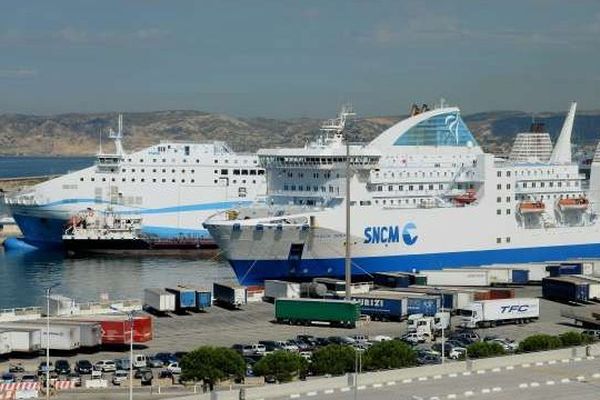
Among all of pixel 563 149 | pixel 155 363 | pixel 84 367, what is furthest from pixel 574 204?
pixel 84 367

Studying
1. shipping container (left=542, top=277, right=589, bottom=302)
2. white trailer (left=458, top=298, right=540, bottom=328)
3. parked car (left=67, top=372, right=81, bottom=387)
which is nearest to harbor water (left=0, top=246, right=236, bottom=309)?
shipping container (left=542, top=277, right=589, bottom=302)

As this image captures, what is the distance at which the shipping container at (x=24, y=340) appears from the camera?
28.2m

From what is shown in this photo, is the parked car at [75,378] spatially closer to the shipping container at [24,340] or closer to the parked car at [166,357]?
the parked car at [166,357]

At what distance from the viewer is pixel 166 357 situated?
27.5 m

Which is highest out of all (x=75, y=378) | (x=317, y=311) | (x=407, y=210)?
(x=407, y=210)

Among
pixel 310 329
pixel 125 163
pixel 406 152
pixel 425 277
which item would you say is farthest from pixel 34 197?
pixel 310 329

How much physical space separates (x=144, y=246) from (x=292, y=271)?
824 inches

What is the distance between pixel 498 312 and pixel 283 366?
10.9m

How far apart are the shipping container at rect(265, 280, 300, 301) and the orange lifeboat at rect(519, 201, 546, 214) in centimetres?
1136

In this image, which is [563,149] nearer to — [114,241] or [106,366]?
[114,241]

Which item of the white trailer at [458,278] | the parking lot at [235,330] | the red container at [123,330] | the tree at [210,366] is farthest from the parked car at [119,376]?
the white trailer at [458,278]

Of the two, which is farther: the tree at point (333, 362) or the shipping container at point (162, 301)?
the shipping container at point (162, 301)

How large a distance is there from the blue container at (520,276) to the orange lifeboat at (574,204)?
17.9ft

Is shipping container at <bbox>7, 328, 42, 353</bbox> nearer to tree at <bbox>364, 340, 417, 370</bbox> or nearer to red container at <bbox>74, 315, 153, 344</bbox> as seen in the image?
red container at <bbox>74, 315, 153, 344</bbox>
